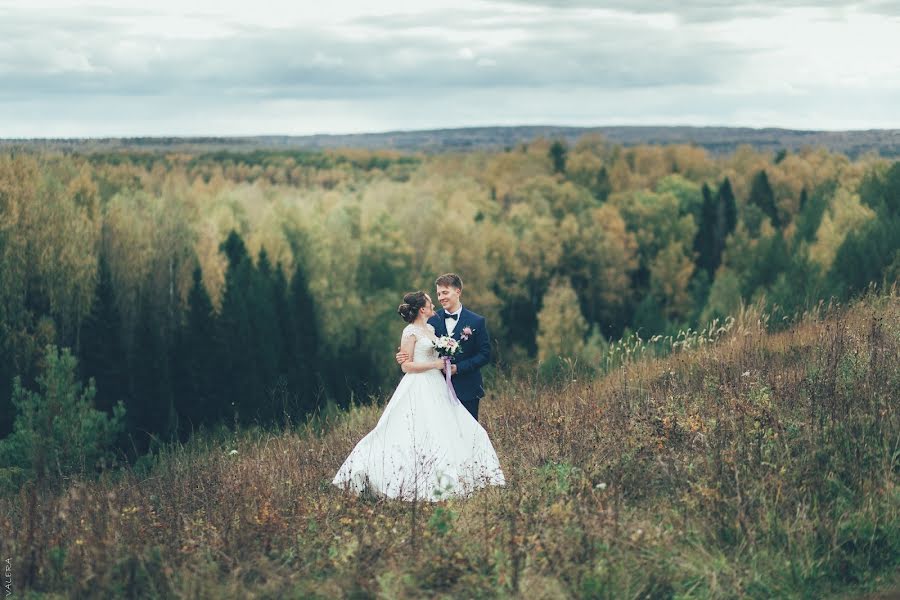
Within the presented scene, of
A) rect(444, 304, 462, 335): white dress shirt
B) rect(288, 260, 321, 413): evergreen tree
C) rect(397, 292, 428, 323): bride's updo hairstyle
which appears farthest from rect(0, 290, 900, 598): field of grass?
rect(288, 260, 321, 413): evergreen tree

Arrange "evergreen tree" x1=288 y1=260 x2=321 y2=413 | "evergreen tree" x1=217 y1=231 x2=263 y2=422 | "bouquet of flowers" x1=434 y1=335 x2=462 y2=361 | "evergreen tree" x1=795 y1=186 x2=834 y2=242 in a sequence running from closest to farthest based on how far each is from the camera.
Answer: "bouquet of flowers" x1=434 y1=335 x2=462 y2=361
"evergreen tree" x1=217 y1=231 x2=263 y2=422
"evergreen tree" x1=288 y1=260 x2=321 y2=413
"evergreen tree" x1=795 y1=186 x2=834 y2=242

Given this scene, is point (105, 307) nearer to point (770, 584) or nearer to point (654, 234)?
point (770, 584)

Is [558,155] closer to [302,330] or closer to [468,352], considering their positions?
[302,330]

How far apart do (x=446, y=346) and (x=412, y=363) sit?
337 mm

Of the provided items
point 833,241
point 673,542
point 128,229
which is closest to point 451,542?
point 673,542

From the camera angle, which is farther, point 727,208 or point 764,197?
point 764,197

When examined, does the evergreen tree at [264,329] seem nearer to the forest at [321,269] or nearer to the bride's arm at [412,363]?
the forest at [321,269]

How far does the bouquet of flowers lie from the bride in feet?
0.24

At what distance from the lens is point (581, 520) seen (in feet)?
20.4

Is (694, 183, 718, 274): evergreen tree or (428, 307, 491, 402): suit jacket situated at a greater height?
(428, 307, 491, 402): suit jacket

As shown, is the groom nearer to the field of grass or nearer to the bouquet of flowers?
the bouquet of flowers

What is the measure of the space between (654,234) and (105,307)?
54063 mm

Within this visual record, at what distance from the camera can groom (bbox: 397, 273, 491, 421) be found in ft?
28.0

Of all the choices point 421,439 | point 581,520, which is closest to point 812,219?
point 421,439
